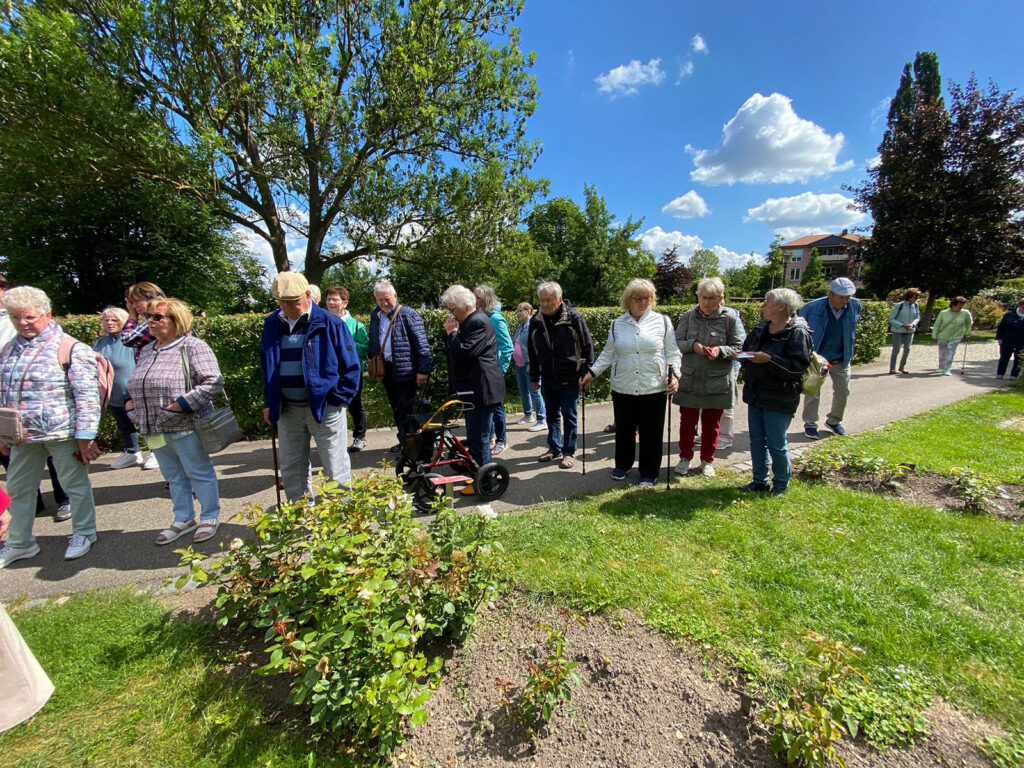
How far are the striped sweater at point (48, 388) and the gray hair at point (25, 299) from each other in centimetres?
18

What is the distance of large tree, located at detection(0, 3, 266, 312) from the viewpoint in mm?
8961

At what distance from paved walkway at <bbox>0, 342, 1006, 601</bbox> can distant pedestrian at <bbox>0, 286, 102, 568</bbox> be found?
0.23 meters

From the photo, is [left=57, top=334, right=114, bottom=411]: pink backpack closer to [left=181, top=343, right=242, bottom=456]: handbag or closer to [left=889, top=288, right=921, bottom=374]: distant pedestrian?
[left=181, top=343, right=242, bottom=456]: handbag

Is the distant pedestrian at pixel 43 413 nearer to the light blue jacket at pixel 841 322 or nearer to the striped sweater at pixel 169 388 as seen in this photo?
the striped sweater at pixel 169 388

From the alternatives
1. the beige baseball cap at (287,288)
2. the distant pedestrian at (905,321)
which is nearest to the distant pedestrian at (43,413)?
the beige baseball cap at (287,288)

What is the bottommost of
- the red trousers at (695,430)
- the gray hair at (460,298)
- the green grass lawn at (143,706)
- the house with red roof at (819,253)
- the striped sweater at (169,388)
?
the green grass lawn at (143,706)

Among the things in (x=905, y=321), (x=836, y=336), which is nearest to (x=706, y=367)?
(x=836, y=336)

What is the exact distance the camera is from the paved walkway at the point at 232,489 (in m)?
3.20

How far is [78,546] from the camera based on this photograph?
11.2 feet

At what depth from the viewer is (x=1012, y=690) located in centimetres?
196

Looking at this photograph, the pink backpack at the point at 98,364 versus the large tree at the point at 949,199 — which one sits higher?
the large tree at the point at 949,199

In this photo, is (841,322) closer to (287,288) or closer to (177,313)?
(287,288)

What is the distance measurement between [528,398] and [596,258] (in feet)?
88.2

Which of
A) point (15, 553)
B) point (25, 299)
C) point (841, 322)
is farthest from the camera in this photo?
point (841, 322)
